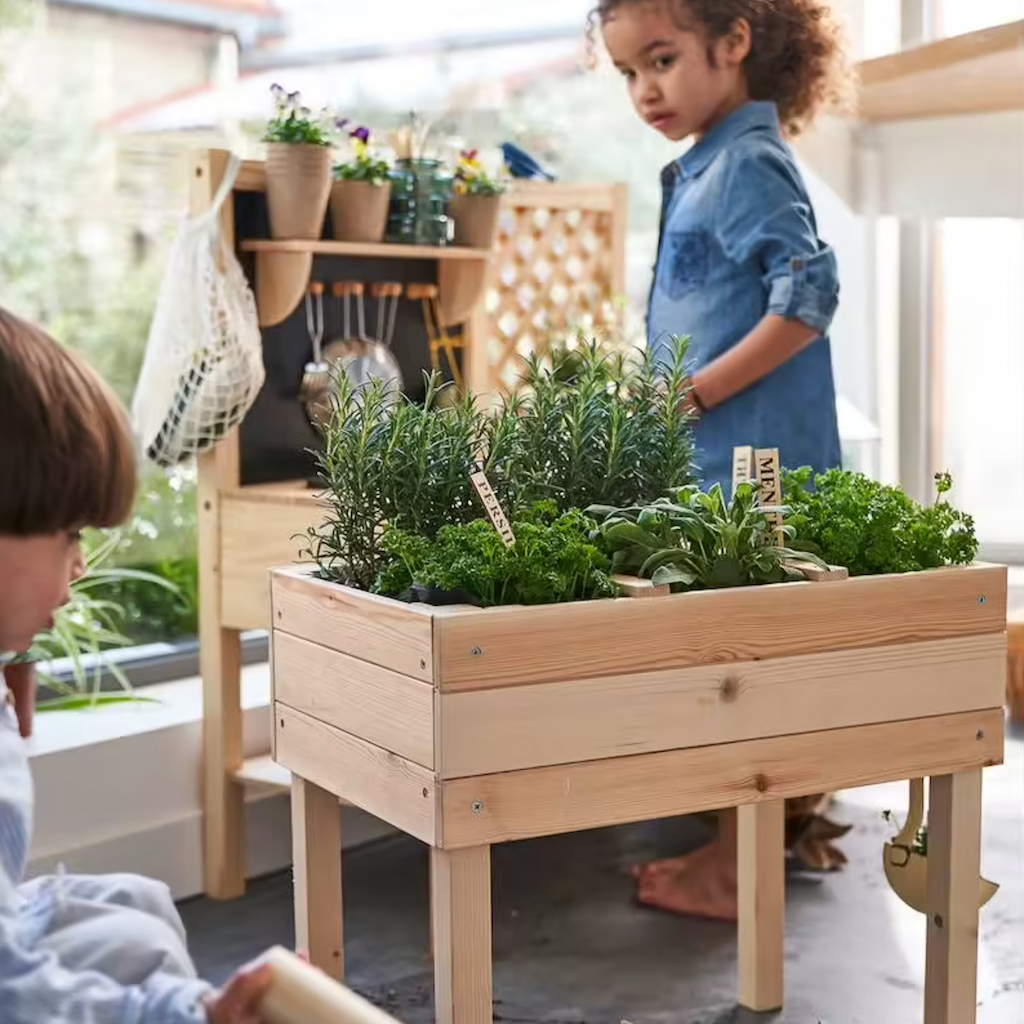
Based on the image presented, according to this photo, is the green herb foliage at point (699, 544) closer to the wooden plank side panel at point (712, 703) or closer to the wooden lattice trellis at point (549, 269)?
the wooden plank side panel at point (712, 703)

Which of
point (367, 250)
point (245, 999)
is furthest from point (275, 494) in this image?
point (245, 999)

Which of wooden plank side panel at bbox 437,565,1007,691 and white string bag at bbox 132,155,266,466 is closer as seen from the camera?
wooden plank side panel at bbox 437,565,1007,691

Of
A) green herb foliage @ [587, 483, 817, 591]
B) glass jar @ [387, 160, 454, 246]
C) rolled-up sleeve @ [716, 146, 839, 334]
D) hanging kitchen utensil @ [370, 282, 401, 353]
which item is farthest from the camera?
hanging kitchen utensil @ [370, 282, 401, 353]

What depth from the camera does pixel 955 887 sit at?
73.7 inches

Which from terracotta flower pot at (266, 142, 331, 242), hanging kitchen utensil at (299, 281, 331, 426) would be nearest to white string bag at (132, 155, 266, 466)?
terracotta flower pot at (266, 142, 331, 242)

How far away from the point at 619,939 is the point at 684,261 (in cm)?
112

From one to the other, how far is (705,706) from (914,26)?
9.90 feet

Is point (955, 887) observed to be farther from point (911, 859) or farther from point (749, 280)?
point (749, 280)

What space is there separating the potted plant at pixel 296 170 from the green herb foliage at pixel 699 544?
1.28 m

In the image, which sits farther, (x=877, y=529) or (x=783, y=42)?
(x=783, y=42)

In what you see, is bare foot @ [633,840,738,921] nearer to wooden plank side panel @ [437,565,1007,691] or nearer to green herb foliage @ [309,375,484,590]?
wooden plank side panel @ [437,565,1007,691]

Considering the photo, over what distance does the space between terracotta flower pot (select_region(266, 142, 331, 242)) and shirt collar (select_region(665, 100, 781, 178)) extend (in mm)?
654

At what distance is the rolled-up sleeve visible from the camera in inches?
Answer: 98.1

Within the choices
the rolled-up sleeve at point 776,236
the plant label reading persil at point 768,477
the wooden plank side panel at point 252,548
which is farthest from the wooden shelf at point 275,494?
the plant label reading persil at point 768,477
